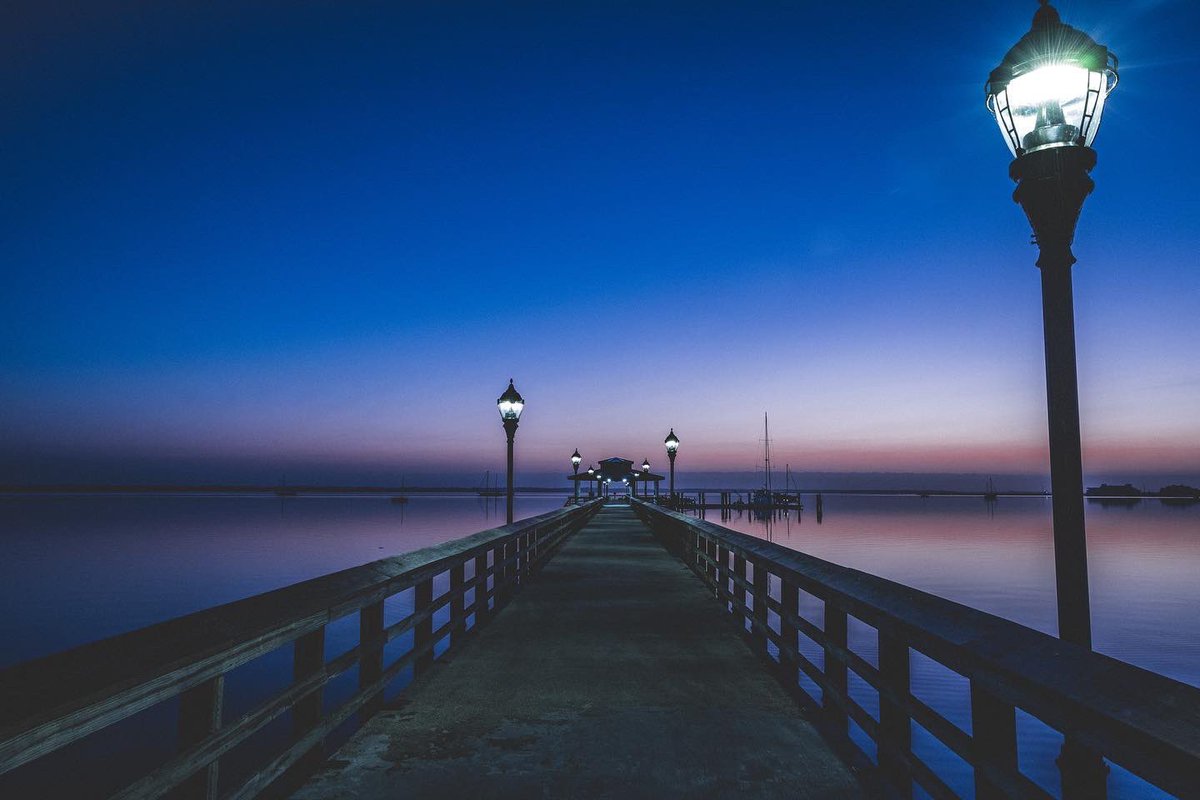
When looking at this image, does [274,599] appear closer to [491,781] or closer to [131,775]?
[491,781]

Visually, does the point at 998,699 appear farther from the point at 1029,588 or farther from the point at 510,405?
the point at 1029,588

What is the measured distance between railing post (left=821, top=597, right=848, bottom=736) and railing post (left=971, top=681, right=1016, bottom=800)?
1.58 metres

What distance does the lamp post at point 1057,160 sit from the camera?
353cm

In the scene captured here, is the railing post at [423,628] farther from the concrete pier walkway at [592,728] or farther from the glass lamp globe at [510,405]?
the glass lamp globe at [510,405]

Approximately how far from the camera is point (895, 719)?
3.60m

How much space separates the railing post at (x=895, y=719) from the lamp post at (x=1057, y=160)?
2.94 feet

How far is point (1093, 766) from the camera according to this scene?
2.49 metres

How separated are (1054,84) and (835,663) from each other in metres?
3.71

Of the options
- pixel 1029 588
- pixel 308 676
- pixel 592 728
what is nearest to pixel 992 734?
pixel 592 728

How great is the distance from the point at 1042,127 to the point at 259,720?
5.11m

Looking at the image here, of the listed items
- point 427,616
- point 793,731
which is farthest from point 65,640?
point 793,731

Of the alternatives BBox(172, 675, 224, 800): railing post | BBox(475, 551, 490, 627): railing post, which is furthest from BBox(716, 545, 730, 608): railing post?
BBox(172, 675, 224, 800): railing post

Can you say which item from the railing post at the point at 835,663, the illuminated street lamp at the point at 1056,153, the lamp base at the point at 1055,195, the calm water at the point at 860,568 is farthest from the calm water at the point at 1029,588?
the lamp base at the point at 1055,195

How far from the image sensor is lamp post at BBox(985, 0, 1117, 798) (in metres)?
3.53
